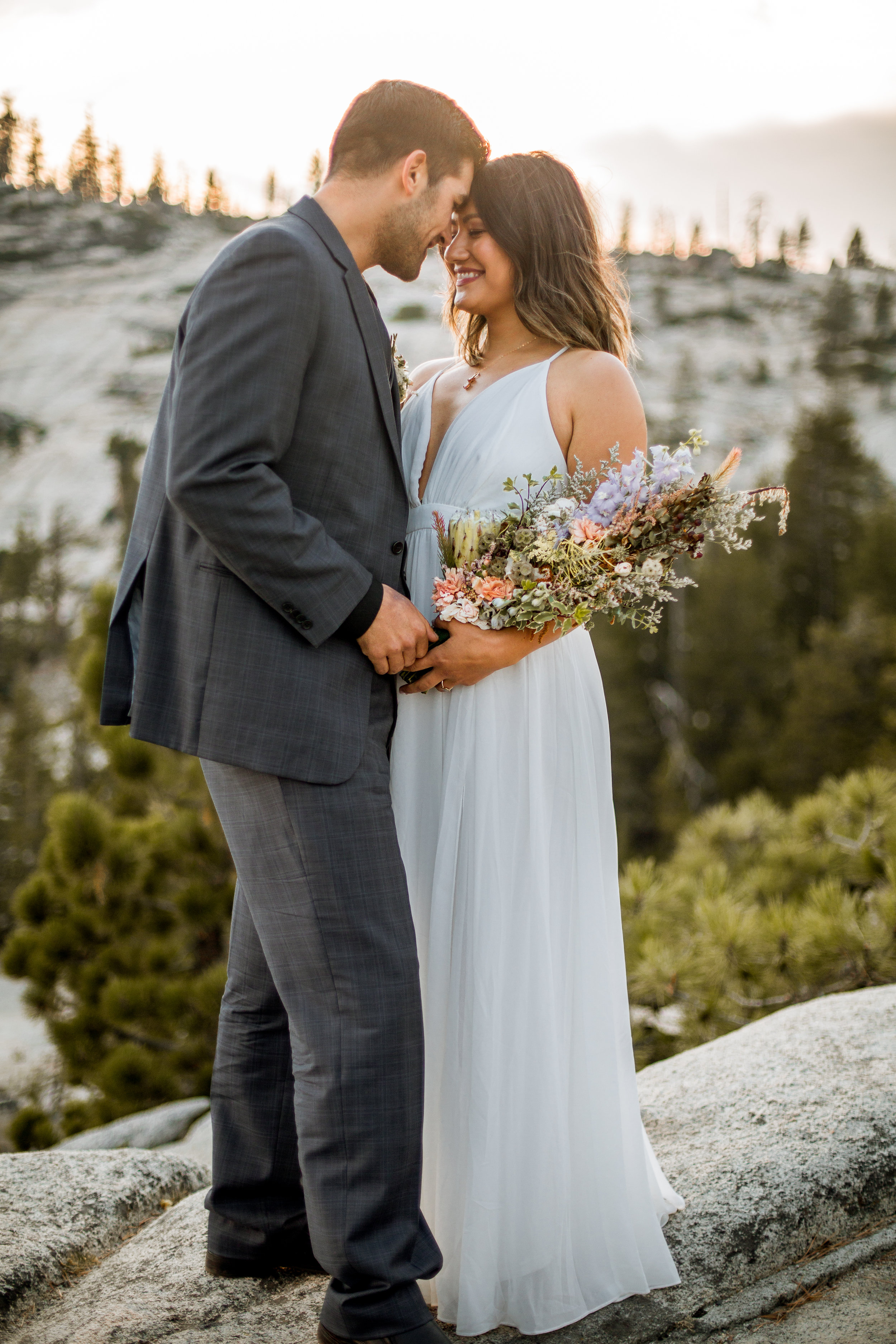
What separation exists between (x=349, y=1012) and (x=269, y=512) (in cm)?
93

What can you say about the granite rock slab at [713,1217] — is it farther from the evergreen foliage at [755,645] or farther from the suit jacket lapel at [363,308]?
the evergreen foliage at [755,645]

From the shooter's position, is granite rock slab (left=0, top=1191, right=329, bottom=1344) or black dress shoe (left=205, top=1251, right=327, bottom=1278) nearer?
granite rock slab (left=0, top=1191, right=329, bottom=1344)

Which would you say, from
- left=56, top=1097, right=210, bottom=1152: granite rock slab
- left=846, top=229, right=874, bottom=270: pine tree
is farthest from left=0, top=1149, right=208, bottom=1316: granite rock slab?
left=846, top=229, right=874, bottom=270: pine tree

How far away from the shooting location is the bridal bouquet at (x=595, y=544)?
201 centimetres

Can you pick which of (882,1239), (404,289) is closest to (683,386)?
(404,289)

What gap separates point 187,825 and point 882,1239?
6571 mm

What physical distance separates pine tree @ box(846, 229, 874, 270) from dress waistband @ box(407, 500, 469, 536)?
8505 centimetres

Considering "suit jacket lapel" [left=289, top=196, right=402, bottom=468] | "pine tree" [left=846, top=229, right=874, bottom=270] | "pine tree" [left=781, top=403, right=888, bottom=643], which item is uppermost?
"pine tree" [left=846, top=229, right=874, bottom=270]

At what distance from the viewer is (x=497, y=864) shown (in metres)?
2.17

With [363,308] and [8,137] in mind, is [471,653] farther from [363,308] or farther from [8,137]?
[8,137]

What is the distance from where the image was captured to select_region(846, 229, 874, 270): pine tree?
76438 millimetres

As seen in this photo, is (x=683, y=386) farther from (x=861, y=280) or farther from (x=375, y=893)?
(x=375, y=893)

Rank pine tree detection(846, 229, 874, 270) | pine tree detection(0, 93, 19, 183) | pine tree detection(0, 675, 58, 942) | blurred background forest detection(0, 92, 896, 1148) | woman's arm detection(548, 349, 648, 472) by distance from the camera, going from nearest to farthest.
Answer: woman's arm detection(548, 349, 648, 472)
blurred background forest detection(0, 92, 896, 1148)
pine tree detection(0, 675, 58, 942)
pine tree detection(0, 93, 19, 183)
pine tree detection(846, 229, 874, 270)

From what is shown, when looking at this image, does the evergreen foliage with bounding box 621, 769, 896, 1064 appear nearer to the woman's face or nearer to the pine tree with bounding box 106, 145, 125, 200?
the woman's face
